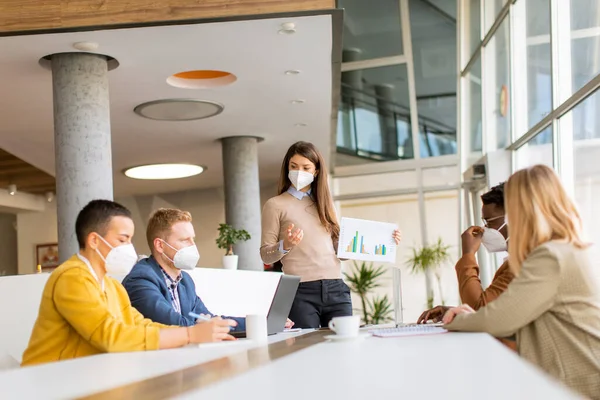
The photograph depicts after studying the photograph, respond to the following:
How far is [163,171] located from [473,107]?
16.0ft

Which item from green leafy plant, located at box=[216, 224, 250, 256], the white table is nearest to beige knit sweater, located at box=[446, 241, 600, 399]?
the white table

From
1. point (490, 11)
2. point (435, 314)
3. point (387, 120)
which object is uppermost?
point (490, 11)

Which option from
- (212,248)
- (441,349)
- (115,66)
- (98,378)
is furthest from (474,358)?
(212,248)

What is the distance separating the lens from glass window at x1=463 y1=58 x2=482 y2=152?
36.6 feet

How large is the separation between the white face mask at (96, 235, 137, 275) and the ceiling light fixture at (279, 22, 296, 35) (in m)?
3.46

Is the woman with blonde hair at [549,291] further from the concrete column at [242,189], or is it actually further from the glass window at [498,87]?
the concrete column at [242,189]

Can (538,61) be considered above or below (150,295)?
above

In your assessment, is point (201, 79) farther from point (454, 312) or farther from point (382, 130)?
point (382, 130)

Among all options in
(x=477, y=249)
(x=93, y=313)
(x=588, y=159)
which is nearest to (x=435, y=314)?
(x=477, y=249)

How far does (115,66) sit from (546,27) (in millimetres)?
3755

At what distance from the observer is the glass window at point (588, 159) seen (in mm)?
5570

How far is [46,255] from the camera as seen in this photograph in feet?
50.1

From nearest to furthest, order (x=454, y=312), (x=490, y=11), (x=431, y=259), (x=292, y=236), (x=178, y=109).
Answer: (x=454, y=312)
(x=292, y=236)
(x=178, y=109)
(x=490, y=11)
(x=431, y=259)

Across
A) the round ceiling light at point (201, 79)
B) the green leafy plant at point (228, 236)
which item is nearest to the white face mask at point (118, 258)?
the round ceiling light at point (201, 79)
